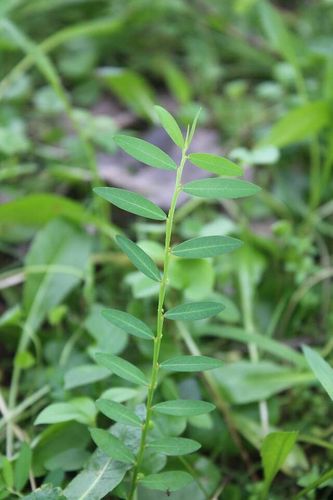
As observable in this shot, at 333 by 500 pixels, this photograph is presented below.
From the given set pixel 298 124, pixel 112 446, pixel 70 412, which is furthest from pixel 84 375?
pixel 298 124

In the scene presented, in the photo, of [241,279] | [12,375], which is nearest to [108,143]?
[241,279]

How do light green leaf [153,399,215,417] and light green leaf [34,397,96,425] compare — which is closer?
light green leaf [153,399,215,417]

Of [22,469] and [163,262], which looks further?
[163,262]

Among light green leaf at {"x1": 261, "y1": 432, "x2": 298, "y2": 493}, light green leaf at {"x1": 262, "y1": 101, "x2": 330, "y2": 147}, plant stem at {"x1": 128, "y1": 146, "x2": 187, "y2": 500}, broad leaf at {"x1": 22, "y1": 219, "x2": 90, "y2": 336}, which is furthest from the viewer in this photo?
light green leaf at {"x1": 262, "y1": 101, "x2": 330, "y2": 147}

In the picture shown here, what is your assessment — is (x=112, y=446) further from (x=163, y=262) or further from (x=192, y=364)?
(x=163, y=262)

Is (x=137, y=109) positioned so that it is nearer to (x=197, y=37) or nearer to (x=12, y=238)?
(x=197, y=37)

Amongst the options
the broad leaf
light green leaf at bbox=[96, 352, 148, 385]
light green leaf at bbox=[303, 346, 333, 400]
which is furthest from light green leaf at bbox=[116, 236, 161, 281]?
the broad leaf

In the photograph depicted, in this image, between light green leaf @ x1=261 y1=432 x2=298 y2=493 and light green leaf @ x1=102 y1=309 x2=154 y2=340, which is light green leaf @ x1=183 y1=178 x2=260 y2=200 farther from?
light green leaf @ x1=261 y1=432 x2=298 y2=493
